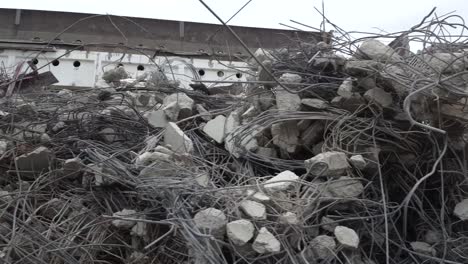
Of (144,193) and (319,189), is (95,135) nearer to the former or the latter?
(144,193)

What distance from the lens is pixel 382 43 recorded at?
124 inches

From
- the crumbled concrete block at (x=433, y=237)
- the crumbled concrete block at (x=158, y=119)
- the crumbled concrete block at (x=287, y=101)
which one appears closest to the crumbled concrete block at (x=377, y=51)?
the crumbled concrete block at (x=287, y=101)

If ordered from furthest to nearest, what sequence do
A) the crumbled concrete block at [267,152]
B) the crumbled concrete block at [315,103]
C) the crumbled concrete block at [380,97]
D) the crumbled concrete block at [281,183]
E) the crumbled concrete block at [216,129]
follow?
the crumbled concrete block at [216,129] → the crumbled concrete block at [267,152] → the crumbled concrete block at [315,103] → the crumbled concrete block at [380,97] → the crumbled concrete block at [281,183]

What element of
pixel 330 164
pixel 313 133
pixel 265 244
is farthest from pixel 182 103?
pixel 265 244

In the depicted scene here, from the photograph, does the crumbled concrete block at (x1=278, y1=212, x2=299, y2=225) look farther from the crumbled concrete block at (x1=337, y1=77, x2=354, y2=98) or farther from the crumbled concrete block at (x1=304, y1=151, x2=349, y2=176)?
the crumbled concrete block at (x1=337, y1=77, x2=354, y2=98)

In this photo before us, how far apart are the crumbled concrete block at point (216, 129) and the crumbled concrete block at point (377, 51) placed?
1.00 m

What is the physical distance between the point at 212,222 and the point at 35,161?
4.53ft

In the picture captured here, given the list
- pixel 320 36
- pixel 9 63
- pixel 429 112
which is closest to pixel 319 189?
pixel 429 112

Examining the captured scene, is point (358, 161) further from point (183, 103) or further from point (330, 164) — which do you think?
point (183, 103)

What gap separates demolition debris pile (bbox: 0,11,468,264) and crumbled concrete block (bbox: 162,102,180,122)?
2cm

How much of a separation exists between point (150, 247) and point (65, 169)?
32.8 inches

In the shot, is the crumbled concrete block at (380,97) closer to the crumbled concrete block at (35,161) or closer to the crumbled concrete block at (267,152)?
the crumbled concrete block at (267,152)

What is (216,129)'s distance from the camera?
139 inches

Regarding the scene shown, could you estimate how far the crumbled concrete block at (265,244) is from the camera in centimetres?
245
